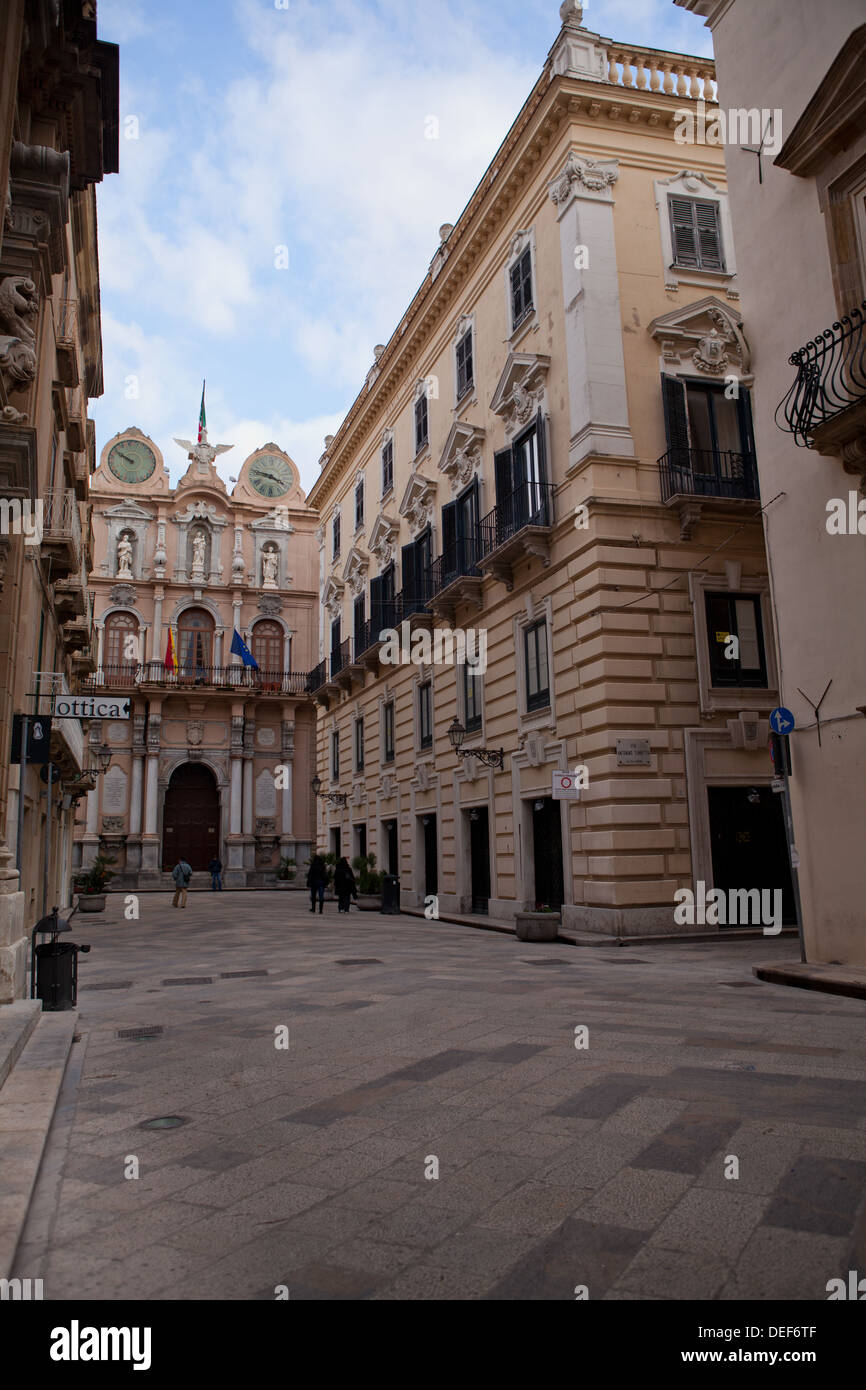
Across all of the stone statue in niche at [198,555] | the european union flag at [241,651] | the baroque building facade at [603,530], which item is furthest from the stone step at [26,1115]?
the stone statue in niche at [198,555]

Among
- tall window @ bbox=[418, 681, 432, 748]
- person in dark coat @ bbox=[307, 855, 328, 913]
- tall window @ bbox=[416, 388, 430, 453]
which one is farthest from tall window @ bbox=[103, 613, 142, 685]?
tall window @ bbox=[418, 681, 432, 748]

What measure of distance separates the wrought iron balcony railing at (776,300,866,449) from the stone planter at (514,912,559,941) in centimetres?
822

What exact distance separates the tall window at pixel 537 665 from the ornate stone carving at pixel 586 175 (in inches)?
315

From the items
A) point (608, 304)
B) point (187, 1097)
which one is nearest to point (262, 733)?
point (608, 304)

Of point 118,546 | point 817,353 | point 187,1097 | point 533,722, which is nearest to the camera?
point 187,1097

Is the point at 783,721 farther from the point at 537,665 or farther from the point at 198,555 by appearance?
the point at 198,555

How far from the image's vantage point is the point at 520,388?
19719 millimetres

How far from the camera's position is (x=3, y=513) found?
8.58 meters

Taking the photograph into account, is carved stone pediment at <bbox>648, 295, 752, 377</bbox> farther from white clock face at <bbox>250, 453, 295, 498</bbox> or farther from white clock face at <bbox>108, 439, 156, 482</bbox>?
white clock face at <bbox>108, 439, 156, 482</bbox>

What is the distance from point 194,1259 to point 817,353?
10.3 meters

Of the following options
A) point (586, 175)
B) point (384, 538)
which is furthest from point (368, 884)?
point (586, 175)

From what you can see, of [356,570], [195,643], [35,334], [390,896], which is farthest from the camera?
[195,643]

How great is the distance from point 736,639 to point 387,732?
13216mm

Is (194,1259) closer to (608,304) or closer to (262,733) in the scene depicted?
(608,304)
